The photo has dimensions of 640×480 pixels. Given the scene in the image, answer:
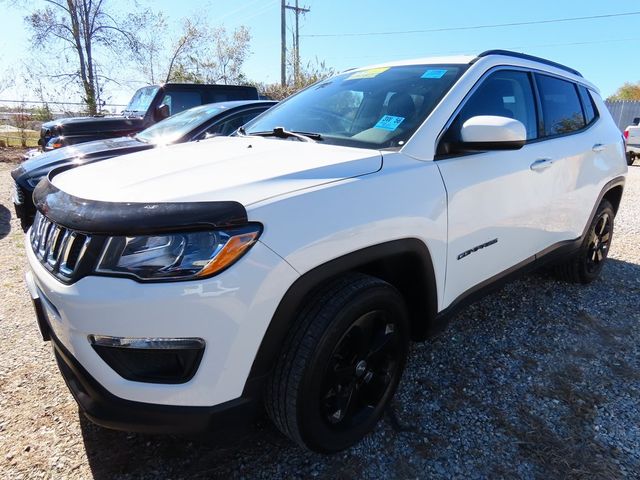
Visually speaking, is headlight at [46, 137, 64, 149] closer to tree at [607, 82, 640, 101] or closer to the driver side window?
the driver side window

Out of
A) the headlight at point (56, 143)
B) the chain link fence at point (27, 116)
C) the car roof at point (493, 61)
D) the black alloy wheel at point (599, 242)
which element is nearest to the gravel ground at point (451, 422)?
the black alloy wheel at point (599, 242)

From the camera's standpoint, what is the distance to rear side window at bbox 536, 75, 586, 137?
3.06m

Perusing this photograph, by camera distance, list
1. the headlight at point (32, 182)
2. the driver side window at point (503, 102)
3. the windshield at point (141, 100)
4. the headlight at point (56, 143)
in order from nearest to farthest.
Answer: the driver side window at point (503, 102)
the headlight at point (32, 182)
the headlight at point (56, 143)
the windshield at point (141, 100)

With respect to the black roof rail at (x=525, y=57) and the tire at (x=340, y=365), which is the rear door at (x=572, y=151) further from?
the tire at (x=340, y=365)

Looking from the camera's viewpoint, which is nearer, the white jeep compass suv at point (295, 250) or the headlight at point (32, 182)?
the white jeep compass suv at point (295, 250)

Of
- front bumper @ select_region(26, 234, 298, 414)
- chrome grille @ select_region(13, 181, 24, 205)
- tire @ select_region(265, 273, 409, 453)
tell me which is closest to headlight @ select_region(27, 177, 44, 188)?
chrome grille @ select_region(13, 181, 24, 205)

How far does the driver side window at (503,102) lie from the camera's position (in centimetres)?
234

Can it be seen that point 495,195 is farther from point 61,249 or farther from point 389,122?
point 61,249

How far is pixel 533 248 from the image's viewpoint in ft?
9.59

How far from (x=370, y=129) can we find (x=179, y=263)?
51.2 inches

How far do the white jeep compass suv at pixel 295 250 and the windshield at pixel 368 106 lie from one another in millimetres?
14

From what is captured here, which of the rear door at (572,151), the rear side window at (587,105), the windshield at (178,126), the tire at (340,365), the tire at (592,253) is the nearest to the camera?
the tire at (340,365)

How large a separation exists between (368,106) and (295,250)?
133 cm

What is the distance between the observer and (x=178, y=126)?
17.4ft
